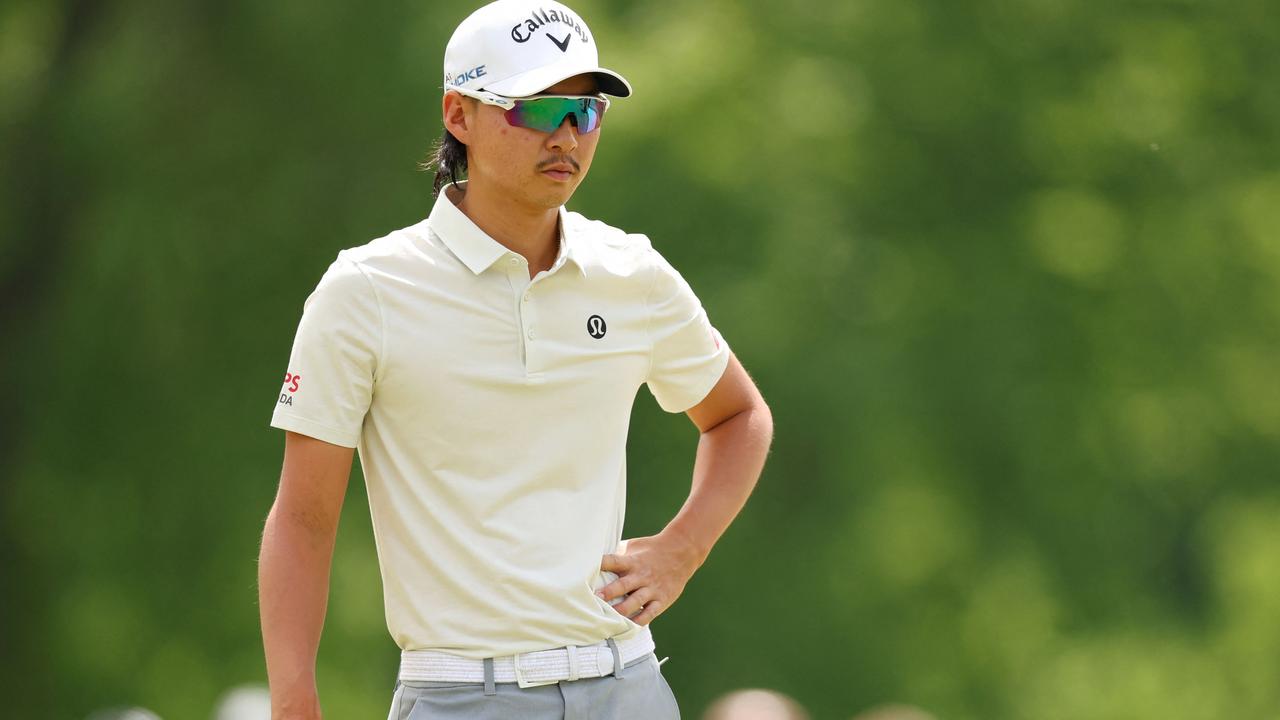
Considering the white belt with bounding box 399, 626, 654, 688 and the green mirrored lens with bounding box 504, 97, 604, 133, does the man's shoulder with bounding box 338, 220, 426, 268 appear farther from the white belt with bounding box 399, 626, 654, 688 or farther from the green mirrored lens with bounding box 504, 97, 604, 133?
the white belt with bounding box 399, 626, 654, 688

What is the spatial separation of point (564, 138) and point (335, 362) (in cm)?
57

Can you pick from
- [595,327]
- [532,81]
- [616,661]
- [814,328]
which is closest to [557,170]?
[532,81]

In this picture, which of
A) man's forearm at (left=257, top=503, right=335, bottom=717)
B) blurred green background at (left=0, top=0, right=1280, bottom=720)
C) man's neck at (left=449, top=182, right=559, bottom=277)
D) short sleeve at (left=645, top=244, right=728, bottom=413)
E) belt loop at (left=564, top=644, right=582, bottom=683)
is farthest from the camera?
blurred green background at (left=0, top=0, right=1280, bottom=720)

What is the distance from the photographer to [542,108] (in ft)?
10.6

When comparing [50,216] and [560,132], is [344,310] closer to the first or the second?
[560,132]

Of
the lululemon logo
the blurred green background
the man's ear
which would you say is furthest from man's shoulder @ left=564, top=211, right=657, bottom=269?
the blurred green background

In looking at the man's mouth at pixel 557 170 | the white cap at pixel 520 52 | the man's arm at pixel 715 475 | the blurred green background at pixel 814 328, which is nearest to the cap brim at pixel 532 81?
the white cap at pixel 520 52

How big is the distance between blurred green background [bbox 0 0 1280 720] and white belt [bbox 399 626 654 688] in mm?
6421

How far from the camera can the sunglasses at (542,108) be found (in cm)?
324

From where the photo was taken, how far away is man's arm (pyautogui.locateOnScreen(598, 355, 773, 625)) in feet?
11.7

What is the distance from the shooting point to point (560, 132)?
3270mm

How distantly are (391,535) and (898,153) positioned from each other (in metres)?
7.48

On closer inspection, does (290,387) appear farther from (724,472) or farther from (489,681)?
(724,472)

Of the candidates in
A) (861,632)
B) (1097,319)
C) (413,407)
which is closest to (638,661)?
(413,407)
